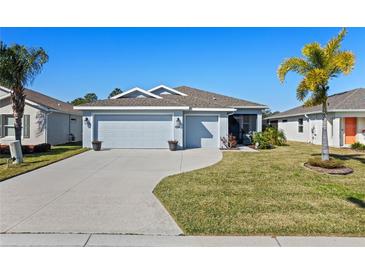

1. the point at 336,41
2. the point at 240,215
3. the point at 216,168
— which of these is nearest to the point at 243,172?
the point at 216,168

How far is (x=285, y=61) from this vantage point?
10.7 m

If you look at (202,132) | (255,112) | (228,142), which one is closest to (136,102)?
(202,132)

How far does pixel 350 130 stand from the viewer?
58.5 ft

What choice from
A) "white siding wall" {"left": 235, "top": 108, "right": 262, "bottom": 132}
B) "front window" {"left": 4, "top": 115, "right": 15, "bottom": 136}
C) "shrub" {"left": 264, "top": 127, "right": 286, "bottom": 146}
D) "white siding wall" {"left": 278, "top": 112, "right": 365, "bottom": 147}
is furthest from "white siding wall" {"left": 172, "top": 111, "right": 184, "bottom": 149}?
"front window" {"left": 4, "top": 115, "right": 15, "bottom": 136}

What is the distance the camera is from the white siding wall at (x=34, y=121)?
17.4 metres

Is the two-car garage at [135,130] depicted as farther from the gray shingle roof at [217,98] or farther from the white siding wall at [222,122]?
the gray shingle roof at [217,98]

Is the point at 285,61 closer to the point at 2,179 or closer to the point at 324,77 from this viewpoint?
the point at 324,77

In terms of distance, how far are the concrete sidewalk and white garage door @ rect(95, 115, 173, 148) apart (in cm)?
1236

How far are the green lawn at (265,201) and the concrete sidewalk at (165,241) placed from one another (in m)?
0.20

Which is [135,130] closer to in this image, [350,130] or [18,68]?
[18,68]

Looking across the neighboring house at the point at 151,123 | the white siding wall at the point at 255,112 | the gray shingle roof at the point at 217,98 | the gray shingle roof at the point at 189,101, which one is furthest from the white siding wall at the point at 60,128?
the white siding wall at the point at 255,112

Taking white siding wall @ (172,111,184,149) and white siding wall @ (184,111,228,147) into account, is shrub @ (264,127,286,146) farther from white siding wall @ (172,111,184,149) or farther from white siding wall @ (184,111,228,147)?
white siding wall @ (172,111,184,149)

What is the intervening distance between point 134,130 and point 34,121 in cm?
768

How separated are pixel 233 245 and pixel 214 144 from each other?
44.4 feet
